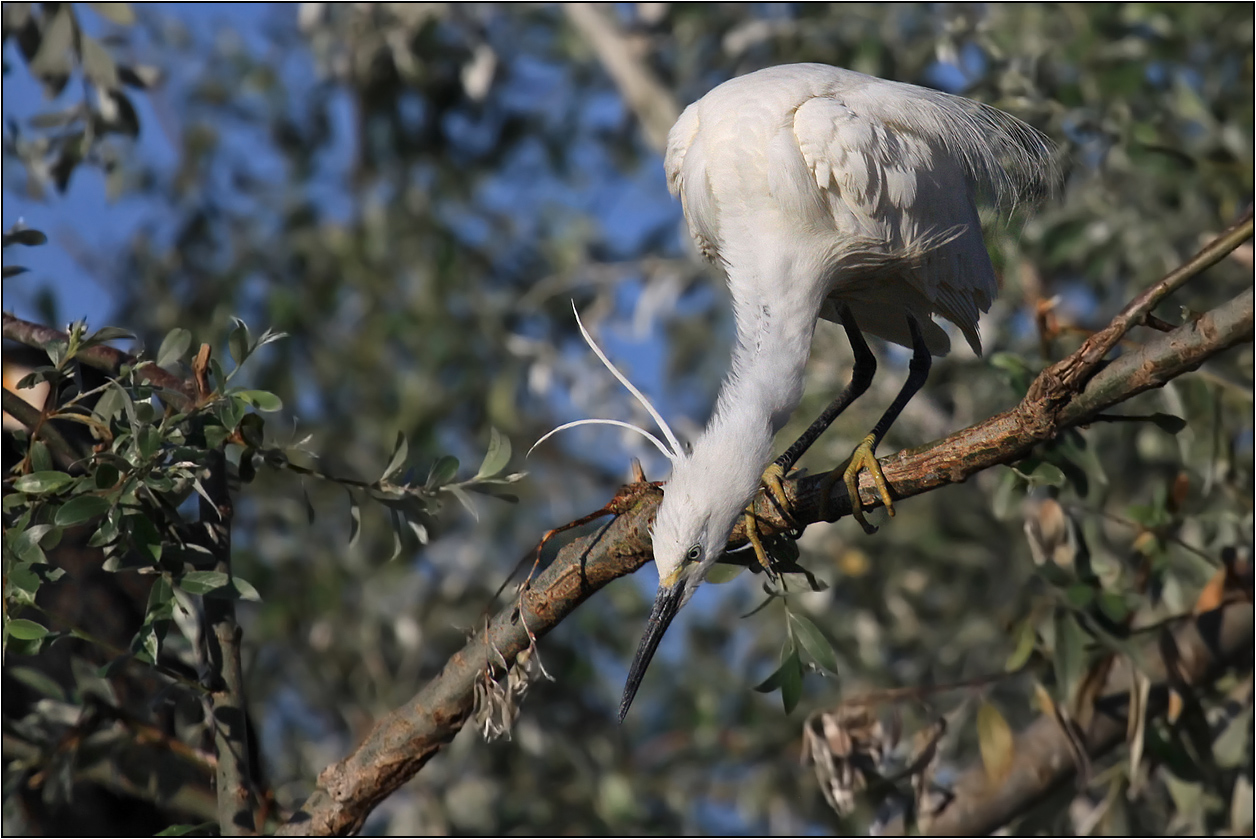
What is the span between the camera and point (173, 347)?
1.63 metres

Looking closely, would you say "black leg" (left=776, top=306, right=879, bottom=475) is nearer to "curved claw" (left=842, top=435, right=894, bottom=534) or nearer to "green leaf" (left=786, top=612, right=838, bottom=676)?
"curved claw" (left=842, top=435, right=894, bottom=534)

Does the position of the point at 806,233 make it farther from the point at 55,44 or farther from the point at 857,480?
the point at 55,44

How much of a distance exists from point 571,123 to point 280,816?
3668 millimetres

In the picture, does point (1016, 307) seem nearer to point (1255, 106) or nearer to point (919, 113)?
point (1255, 106)

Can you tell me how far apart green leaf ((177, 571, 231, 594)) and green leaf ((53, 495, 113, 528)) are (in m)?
0.15

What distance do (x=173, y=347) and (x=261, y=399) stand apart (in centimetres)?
18

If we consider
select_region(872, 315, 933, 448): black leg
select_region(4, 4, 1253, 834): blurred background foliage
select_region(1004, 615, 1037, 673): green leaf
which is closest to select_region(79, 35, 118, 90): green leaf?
select_region(4, 4, 1253, 834): blurred background foliage

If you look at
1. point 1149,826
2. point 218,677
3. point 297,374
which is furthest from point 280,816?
point 297,374

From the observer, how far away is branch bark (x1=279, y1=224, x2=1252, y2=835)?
1478 mm

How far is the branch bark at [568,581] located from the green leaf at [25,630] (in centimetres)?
48

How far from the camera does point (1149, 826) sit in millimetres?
2596

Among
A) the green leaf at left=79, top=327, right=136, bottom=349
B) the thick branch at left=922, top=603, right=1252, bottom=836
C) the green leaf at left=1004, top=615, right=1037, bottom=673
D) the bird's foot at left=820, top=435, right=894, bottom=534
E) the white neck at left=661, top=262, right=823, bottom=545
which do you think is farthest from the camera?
the thick branch at left=922, top=603, right=1252, bottom=836

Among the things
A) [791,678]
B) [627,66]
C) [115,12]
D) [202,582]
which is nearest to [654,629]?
[791,678]

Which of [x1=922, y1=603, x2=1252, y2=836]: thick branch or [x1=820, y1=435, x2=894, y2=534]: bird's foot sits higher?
[x1=820, y1=435, x2=894, y2=534]: bird's foot
